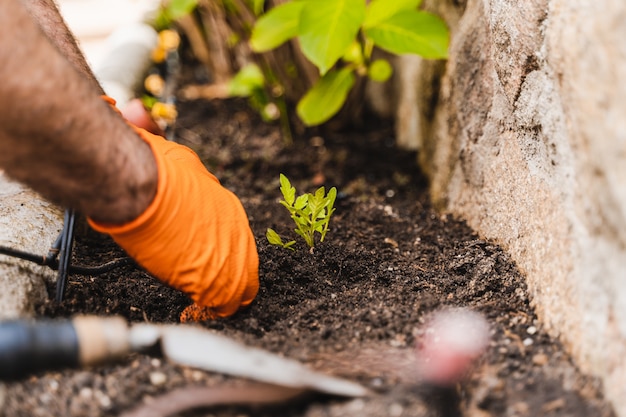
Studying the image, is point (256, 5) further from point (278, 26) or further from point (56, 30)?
point (56, 30)

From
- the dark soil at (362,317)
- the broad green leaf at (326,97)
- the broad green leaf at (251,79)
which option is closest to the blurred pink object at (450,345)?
the dark soil at (362,317)

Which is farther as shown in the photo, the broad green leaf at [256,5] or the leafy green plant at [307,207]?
the broad green leaf at [256,5]

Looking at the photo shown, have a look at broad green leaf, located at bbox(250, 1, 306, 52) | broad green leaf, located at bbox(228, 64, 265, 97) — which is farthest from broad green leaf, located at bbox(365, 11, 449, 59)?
broad green leaf, located at bbox(228, 64, 265, 97)

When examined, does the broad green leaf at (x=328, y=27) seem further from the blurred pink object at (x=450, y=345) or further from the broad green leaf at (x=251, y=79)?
the broad green leaf at (x=251, y=79)

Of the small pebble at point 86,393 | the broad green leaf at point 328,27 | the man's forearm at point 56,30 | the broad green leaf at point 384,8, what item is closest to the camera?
the small pebble at point 86,393

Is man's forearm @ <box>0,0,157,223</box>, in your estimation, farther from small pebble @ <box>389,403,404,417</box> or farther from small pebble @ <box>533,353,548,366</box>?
small pebble @ <box>533,353,548,366</box>

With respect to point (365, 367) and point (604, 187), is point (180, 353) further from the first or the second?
point (604, 187)

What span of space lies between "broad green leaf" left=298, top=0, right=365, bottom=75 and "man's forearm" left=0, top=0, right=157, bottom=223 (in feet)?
2.34

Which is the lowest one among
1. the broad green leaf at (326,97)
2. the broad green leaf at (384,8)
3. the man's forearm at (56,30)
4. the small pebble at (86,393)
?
the small pebble at (86,393)

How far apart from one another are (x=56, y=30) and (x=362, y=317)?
1.20 metres

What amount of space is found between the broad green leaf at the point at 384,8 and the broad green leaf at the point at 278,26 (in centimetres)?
30

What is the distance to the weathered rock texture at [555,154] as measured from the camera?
917 millimetres

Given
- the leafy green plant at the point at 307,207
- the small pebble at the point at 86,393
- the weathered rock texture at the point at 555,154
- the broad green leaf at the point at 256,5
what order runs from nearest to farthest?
the weathered rock texture at the point at 555,154 < the small pebble at the point at 86,393 < the leafy green plant at the point at 307,207 < the broad green leaf at the point at 256,5

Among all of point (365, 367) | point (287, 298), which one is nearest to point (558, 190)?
point (365, 367)
